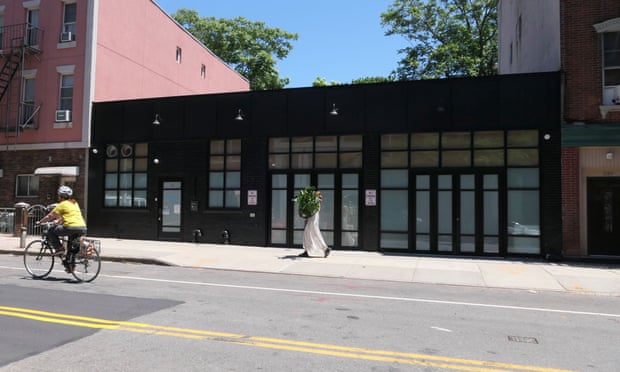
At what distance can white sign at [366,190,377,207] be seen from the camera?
15234 mm

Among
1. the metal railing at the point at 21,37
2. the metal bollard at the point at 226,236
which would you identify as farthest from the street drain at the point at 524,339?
the metal railing at the point at 21,37

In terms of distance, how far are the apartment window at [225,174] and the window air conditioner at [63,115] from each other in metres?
6.82

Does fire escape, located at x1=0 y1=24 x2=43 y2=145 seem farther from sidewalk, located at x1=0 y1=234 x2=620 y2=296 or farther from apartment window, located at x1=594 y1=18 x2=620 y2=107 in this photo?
apartment window, located at x1=594 y1=18 x2=620 y2=107

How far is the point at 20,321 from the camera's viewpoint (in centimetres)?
636

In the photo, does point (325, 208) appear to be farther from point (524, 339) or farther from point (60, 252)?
point (524, 339)

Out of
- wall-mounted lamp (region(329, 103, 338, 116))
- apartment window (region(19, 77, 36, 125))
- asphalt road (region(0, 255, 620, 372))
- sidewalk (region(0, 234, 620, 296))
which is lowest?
asphalt road (region(0, 255, 620, 372))

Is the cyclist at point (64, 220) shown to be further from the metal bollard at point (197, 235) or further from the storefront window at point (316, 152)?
the storefront window at point (316, 152)

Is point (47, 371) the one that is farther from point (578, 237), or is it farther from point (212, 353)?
point (578, 237)

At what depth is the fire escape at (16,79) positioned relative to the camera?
2005cm

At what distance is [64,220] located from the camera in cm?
949

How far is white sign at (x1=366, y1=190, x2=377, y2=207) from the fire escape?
48.6 feet

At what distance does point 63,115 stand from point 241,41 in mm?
26149

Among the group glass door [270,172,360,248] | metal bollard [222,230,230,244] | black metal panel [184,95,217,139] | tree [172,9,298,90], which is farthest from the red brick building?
tree [172,9,298,90]

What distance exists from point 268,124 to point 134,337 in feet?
38.4
